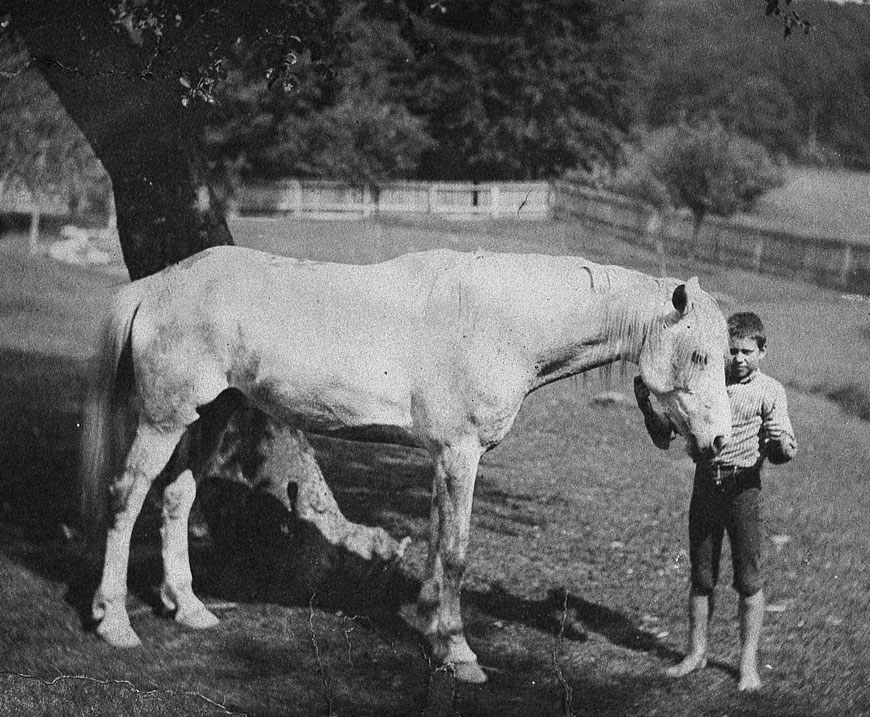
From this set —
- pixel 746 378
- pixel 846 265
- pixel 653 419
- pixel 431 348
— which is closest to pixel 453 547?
pixel 431 348

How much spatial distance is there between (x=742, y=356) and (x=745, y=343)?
6 cm

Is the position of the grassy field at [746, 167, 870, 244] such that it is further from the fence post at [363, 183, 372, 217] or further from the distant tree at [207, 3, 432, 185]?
the fence post at [363, 183, 372, 217]

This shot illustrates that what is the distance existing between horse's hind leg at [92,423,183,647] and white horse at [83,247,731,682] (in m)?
0.02

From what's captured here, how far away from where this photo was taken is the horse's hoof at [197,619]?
569 cm

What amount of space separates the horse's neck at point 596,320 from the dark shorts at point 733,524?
2.13ft

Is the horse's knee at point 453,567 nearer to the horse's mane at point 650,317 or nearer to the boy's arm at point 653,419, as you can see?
the boy's arm at point 653,419

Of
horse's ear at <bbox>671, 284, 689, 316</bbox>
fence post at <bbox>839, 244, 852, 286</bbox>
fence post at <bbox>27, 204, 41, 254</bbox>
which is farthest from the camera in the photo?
fence post at <bbox>27, 204, 41, 254</bbox>

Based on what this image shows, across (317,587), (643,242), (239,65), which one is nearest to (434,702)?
Answer: (317,587)

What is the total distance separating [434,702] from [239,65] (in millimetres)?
3953

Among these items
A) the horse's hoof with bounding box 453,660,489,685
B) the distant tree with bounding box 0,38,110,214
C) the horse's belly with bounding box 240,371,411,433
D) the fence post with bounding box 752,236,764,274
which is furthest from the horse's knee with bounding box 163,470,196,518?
the fence post with bounding box 752,236,764,274

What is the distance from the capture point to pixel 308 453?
21.0ft

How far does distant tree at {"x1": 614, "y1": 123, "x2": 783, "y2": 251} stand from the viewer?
6020 millimetres

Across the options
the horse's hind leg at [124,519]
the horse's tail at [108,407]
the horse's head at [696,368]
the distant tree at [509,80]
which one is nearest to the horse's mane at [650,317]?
the horse's head at [696,368]

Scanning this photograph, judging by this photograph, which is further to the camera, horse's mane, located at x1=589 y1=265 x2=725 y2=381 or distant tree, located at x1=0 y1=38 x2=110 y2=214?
distant tree, located at x1=0 y1=38 x2=110 y2=214
